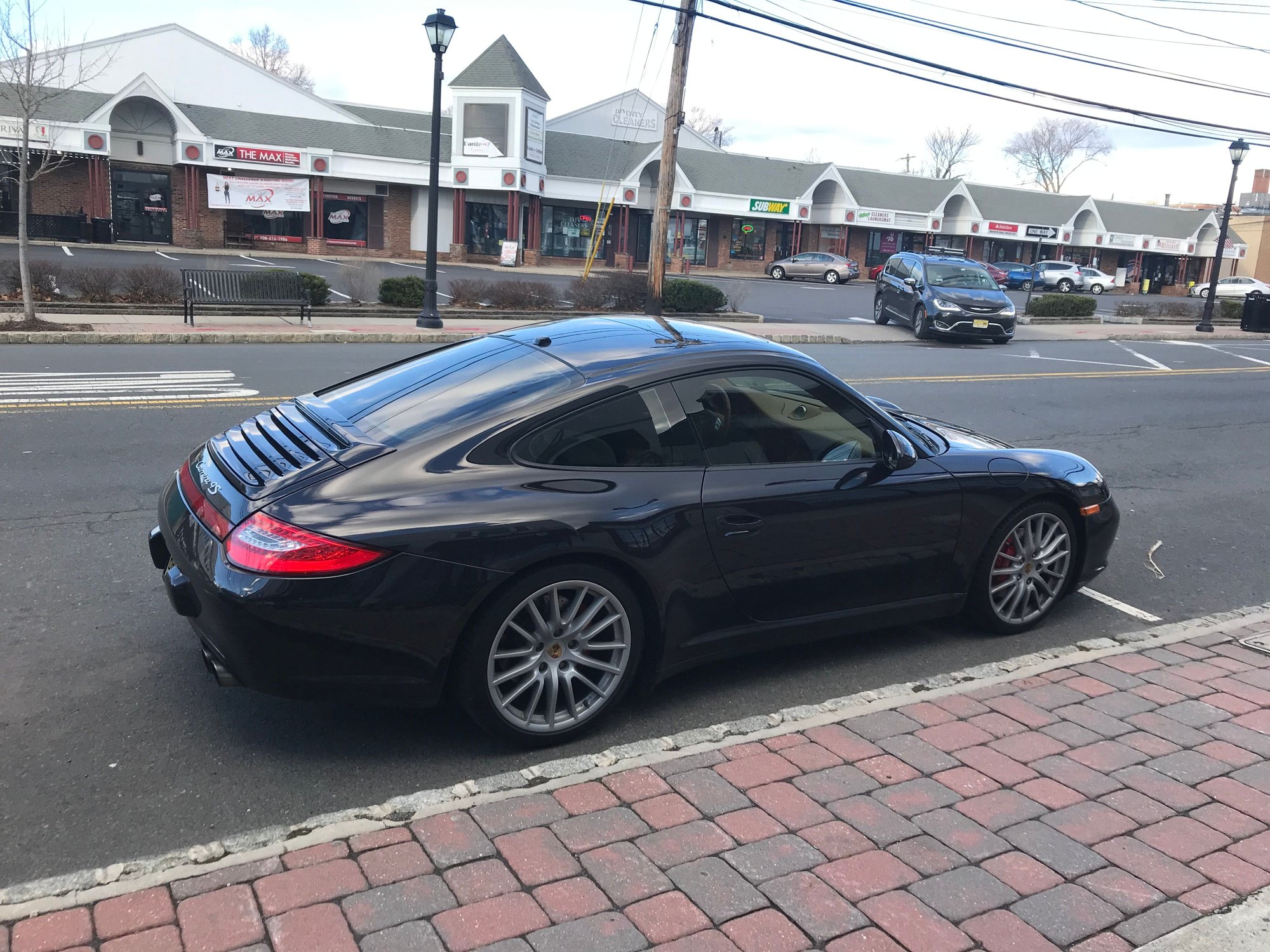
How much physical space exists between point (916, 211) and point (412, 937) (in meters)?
58.2

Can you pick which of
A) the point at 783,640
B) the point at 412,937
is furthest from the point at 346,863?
the point at 783,640

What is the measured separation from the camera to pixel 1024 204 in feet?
201

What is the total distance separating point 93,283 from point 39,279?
2.75 feet

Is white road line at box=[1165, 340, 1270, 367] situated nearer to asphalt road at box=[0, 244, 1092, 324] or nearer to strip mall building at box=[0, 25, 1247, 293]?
asphalt road at box=[0, 244, 1092, 324]

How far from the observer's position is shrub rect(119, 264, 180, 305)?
Answer: 19047 mm

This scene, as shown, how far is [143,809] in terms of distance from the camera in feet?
11.1

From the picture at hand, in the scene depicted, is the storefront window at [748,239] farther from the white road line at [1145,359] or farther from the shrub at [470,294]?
the shrub at [470,294]

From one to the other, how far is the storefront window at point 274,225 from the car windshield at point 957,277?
2898 centimetres

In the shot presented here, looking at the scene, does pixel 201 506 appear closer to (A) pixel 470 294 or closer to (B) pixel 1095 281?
(A) pixel 470 294

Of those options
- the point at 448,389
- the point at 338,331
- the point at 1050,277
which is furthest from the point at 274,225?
the point at 448,389

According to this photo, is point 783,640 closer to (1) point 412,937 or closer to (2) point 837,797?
(2) point 837,797

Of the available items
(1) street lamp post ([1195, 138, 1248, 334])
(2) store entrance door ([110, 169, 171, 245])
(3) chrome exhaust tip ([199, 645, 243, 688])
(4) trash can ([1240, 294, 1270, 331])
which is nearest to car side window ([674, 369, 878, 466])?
(3) chrome exhaust tip ([199, 645, 243, 688])

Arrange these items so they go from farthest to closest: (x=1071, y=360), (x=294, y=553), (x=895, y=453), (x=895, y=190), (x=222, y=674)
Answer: (x=895, y=190) < (x=1071, y=360) < (x=895, y=453) < (x=222, y=674) < (x=294, y=553)

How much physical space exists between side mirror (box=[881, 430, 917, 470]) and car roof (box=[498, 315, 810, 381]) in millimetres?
510
